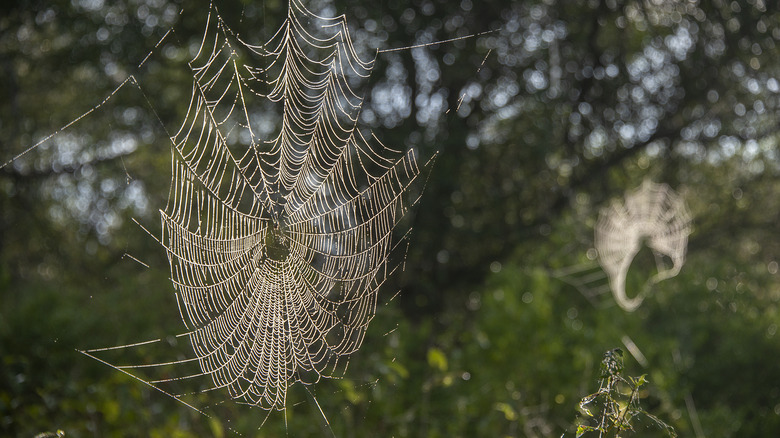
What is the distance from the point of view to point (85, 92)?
1042cm

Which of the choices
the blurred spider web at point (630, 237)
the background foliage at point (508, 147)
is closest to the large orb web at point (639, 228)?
the blurred spider web at point (630, 237)

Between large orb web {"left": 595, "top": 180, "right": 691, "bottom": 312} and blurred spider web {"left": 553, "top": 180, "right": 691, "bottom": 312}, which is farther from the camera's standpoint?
large orb web {"left": 595, "top": 180, "right": 691, "bottom": 312}

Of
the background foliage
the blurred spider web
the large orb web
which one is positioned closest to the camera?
the background foliage

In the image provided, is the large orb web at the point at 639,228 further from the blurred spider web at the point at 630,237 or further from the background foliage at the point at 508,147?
the background foliage at the point at 508,147

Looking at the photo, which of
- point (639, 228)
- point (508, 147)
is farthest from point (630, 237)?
point (508, 147)

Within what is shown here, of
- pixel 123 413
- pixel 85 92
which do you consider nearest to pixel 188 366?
pixel 123 413

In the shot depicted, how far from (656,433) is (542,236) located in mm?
3422

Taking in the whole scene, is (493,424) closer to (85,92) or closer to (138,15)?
(138,15)

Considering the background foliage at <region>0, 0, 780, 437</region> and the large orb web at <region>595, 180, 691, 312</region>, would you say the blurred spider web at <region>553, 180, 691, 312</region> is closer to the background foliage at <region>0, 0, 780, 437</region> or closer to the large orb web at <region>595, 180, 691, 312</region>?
the large orb web at <region>595, 180, 691, 312</region>

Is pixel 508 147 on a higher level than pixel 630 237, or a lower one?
higher

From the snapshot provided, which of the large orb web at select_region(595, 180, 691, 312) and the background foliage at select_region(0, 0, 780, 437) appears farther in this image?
the large orb web at select_region(595, 180, 691, 312)

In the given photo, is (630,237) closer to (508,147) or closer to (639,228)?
(639,228)

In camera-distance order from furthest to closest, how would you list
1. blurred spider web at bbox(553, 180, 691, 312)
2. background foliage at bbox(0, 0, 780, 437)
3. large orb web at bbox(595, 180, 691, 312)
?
1. large orb web at bbox(595, 180, 691, 312)
2. blurred spider web at bbox(553, 180, 691, 312)
3. background foliage at bbox(0, 0, 780, 437)

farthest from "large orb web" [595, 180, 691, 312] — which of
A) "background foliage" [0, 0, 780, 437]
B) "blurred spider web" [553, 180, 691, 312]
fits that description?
"background foliage" [0, 0, 780, 437]
